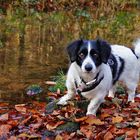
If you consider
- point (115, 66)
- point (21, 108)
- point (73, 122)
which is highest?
point (115, 66)

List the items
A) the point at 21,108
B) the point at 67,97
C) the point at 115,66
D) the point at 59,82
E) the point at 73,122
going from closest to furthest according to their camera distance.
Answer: the point at 73,122
the point at 115,66
the point at 67,97
the point at 21,108
the point at 59,82

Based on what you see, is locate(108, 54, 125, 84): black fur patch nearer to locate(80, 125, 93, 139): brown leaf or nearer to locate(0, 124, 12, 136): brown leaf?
locate(80, 125, 93, 139): brown leaf

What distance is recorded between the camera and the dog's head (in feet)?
18.1

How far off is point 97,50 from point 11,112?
1.74 metres

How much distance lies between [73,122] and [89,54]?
0.85 metres

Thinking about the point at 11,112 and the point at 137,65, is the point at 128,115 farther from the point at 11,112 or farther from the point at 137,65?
the point at 11,112

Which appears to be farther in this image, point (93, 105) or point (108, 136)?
→ point (93, 105)

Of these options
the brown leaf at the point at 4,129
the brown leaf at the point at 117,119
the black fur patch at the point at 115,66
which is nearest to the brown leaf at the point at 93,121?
the brown leaf at the point at 117,119

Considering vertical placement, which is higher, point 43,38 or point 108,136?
point 43,38

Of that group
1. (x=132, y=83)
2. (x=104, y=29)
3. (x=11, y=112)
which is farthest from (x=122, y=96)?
(x=104, y=29)

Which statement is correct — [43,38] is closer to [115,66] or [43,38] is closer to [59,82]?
[59,82]

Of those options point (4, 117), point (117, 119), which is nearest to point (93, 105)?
point (117, 119)

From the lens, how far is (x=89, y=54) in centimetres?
556

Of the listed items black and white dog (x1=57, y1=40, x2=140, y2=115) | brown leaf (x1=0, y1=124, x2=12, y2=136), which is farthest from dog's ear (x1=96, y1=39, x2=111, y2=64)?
brown leaf (x1=0, y1=124, x2=12, y2=136)
